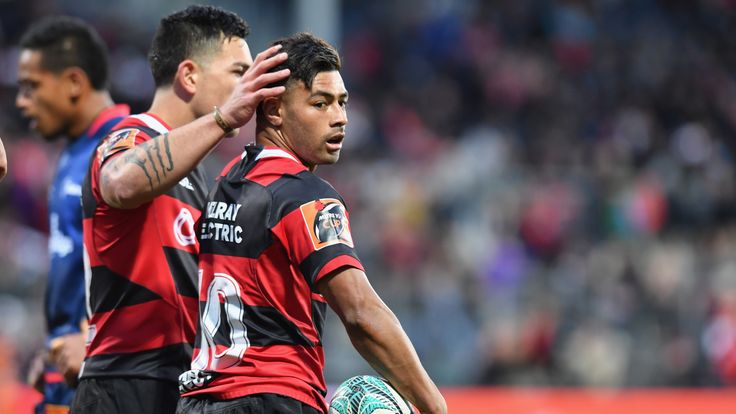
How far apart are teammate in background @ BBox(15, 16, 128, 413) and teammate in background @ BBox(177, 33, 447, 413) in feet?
4.91

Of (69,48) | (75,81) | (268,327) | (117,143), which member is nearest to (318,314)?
(268,327)

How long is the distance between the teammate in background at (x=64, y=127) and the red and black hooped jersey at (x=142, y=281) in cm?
74

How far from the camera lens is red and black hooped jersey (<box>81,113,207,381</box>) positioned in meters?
4.59

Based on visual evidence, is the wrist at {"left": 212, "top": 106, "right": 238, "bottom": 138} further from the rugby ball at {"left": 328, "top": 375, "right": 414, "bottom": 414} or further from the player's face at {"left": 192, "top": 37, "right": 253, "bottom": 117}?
the rugby ball at {"left": 328, "top": 375, "right": 414, "bottom": 414}

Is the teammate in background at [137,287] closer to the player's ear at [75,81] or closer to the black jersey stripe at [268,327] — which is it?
the black jersey stripe at [268,327]

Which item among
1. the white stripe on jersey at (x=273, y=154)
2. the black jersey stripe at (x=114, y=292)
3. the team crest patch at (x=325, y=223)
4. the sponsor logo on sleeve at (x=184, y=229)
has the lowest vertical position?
the black jersey stripe at (x=114, y=292)

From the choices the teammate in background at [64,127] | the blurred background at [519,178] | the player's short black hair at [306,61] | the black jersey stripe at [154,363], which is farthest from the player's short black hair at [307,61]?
the blurred background at [519,178]

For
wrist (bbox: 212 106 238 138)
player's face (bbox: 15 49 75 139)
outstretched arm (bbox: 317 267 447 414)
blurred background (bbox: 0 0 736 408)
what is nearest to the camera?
outstretched arm (bbox: 317 267 447 414)

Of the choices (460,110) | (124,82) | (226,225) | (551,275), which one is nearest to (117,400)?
(226,225)

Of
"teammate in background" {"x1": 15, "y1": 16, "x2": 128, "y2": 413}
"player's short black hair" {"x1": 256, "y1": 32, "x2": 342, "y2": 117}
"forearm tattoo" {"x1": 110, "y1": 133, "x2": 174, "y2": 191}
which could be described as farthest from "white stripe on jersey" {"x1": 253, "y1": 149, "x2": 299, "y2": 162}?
"teammate in background" {"x1": 15, "y1": 16, "x2": 128, "y2": 413}

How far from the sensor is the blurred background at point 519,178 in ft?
43.2

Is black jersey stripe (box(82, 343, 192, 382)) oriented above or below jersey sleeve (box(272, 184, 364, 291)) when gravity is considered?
below

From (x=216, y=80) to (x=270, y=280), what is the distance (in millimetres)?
1211

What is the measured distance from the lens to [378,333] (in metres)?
3.83
